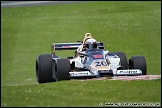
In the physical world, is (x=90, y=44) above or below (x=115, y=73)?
above

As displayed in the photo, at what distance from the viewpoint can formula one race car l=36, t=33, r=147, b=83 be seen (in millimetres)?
19922

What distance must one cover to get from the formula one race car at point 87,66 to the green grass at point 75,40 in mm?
1239

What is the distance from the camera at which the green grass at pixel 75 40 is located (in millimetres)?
14359

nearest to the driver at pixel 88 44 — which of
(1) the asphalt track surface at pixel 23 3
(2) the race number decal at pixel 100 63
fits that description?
(2) the race number decal at pixel 100 63

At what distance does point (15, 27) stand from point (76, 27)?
13.2 ft

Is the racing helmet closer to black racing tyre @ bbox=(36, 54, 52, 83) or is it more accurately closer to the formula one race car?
the formula one race car

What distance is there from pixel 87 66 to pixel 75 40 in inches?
595

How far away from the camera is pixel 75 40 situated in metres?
35.9

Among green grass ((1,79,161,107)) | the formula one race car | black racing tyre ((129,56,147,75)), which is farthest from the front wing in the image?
green grass ((1,79,161,107))

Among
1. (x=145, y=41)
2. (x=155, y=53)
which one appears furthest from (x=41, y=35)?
(x=155, y=53)

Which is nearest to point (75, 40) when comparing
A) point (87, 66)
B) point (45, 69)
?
point (45, 69)

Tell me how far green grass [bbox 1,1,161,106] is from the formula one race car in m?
1.24

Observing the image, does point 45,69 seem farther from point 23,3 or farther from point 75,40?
point 23,3

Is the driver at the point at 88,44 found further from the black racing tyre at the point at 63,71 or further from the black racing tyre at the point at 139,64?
the black racing tyre at the point at 63,71
